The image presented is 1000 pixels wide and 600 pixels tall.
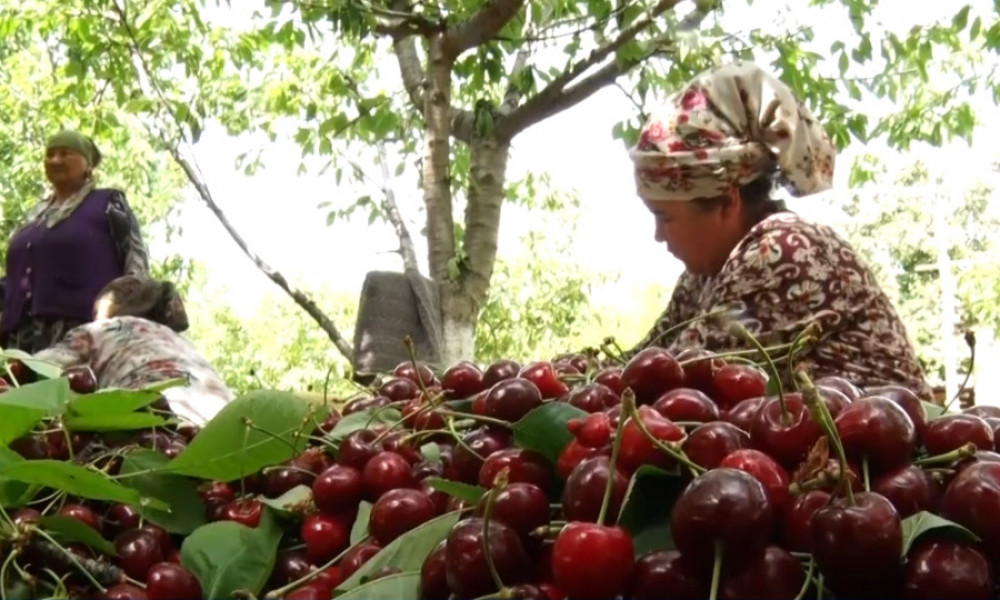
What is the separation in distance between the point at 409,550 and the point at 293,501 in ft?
0.60

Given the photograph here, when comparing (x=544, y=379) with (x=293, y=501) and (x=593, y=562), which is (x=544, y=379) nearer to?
(x=293, y=501)

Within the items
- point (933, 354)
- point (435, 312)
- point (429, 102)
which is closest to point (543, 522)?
point (435, 312)

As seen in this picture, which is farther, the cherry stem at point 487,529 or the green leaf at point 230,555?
the green leaf at point 230,555

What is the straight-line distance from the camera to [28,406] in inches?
32.0

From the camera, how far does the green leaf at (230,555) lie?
0.69 m

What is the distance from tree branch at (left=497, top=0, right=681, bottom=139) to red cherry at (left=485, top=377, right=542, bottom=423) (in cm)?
309

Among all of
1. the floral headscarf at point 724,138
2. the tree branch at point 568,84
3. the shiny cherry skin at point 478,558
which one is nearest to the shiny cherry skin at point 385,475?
the shiny cherry skin at point 478,558

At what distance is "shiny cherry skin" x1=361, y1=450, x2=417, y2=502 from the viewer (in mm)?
738

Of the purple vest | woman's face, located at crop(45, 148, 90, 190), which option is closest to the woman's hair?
the purple vest

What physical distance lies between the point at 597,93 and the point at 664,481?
355cm

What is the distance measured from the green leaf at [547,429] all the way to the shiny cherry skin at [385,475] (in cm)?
11

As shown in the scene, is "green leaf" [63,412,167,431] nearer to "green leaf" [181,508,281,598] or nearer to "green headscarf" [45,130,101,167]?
"green leaf" [181,508,281,598]

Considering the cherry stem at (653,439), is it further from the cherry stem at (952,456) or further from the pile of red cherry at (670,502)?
the cherry stem at (952,456)

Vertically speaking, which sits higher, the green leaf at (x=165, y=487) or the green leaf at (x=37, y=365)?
the green leaf at (x=37, y=365)
